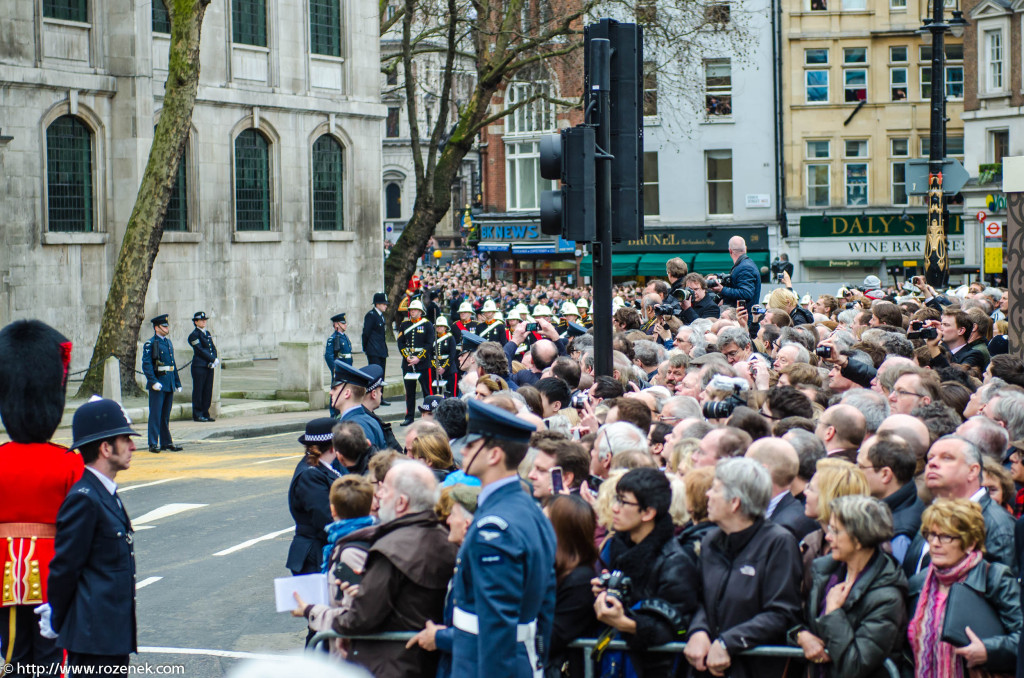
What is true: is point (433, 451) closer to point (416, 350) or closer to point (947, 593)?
point (947, 593)

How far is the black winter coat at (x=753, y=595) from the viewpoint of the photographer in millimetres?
5281

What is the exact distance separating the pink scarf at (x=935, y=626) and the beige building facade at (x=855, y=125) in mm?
44237

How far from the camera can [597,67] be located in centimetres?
850

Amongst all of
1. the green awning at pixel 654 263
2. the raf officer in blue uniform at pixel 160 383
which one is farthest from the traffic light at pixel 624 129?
the green awning at pixel 654 263

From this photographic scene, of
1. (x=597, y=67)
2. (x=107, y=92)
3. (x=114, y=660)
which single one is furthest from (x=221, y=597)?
(x=107, y=92)

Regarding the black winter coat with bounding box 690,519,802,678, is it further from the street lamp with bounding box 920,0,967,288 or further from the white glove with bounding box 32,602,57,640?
the street lamp with bounding box 920,0,967,288

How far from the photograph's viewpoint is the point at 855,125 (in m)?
48.1

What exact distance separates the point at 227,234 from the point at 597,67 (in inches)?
921

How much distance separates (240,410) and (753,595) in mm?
18270

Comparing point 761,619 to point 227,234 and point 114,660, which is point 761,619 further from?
point 227,234

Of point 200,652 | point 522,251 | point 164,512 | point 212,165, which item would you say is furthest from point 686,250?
point 200,652

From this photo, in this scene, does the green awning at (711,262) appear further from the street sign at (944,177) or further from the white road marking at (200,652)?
the white road marking at (200,652)

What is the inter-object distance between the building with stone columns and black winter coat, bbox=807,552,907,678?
18591mm

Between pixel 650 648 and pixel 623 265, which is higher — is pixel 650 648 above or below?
below
